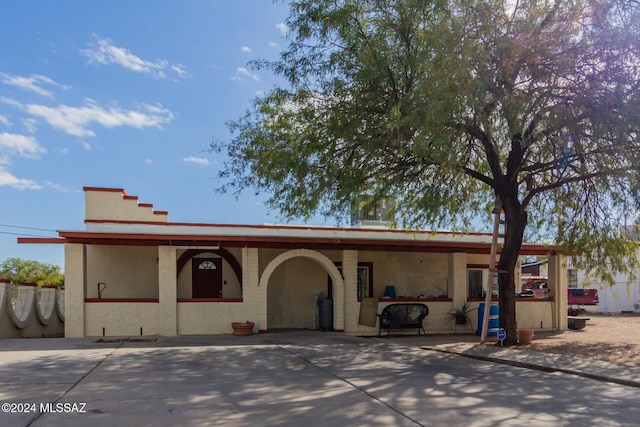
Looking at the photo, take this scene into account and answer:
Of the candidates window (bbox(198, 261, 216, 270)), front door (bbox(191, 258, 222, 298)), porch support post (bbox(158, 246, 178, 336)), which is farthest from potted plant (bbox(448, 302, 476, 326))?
porch support post (bbox(158, 246, 178, 336))

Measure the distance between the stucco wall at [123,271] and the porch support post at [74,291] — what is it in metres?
2.77

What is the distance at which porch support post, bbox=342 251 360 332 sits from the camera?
17719 millimetres

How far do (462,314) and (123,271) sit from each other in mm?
11422

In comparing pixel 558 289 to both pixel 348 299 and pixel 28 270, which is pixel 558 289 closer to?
pixel 348 299

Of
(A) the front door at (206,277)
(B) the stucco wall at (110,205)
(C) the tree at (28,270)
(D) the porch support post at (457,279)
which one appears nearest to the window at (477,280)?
(D) the porch support post at (457,279)

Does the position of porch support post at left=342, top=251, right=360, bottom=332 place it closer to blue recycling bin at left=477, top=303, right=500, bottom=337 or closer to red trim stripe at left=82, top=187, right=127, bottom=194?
blue recycling bin at left=477, top=303, right=500, bottom=337

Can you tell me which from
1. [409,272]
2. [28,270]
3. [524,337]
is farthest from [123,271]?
[28,270]

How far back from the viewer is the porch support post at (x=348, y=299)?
17.7 m

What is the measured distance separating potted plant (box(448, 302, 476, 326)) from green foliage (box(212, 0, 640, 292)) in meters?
4.31

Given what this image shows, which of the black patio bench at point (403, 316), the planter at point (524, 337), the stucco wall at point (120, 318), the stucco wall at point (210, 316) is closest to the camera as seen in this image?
the planter at point (524, 337)

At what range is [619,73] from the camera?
34.6ft

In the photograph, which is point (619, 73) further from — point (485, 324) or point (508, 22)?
point (485, 324)

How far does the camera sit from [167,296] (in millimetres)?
16438

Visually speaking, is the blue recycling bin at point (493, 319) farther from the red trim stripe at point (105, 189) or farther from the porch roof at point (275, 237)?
the red trim stripe at point (105, 189)
